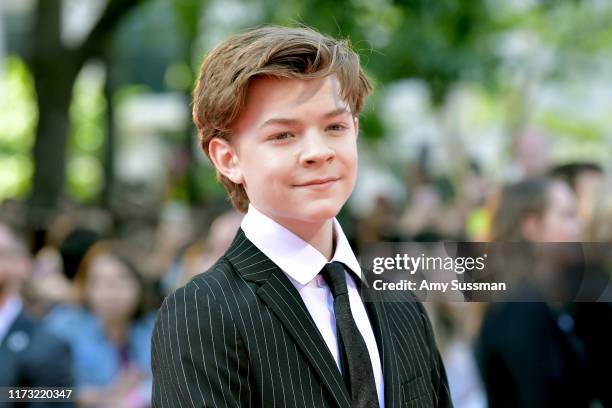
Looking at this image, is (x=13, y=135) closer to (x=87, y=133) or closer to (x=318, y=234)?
(x=87, y=133)

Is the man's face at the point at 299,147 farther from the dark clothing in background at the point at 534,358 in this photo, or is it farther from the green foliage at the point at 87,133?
the green foliage at the point at 87,133

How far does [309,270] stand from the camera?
187cm

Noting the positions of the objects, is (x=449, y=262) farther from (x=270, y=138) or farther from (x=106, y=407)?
(x=106, y=407)

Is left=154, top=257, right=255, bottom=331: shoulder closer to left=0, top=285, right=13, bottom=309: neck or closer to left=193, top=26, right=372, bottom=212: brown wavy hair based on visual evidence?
left=193, top=26, right=372, bottom=212: brown wavy hair

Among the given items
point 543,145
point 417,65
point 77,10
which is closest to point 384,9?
point 417,65

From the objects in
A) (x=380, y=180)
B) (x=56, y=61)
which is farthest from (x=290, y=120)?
(x=380, y=180)

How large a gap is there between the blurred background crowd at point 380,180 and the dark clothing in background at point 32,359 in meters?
0.01

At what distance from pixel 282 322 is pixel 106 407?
2570 mm

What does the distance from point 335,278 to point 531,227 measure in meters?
1.37

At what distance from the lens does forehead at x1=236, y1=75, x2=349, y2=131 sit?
180 centimetres

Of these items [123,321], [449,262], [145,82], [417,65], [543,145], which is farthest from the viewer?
[145,82]

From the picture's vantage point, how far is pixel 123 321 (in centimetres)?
488

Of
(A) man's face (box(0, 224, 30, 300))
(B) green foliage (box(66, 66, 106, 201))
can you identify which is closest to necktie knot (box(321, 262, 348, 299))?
(A) man's face (box(0, 224, 30, 300))

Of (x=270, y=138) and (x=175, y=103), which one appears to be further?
(x=175, y=103)
